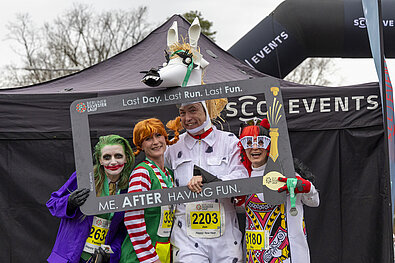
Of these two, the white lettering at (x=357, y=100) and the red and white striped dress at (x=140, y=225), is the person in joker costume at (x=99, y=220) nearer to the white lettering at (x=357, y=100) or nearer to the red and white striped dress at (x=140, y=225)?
the red and white striped dress at (x=140, y=225)

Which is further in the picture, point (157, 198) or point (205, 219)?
point (205, 219)

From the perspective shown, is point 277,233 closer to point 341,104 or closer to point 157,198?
point 157,198

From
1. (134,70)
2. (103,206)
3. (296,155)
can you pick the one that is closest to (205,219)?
(103,206)

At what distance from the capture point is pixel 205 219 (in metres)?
3.24

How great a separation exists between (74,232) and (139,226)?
457 mm

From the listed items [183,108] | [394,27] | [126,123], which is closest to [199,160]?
[183,108]

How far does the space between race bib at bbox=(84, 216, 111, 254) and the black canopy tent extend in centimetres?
176

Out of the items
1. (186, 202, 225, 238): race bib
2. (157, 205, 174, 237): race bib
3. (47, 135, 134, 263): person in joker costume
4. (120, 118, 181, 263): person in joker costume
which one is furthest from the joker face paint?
(186, 202, 225, 238): race bib

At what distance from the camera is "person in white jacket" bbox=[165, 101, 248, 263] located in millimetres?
3213

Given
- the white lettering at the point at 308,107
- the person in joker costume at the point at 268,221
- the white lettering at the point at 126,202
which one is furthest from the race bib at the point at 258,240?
the white lettering at the point at 308,107

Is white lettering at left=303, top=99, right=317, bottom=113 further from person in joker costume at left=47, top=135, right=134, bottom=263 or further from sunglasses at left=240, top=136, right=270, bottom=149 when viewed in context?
person in joker costume at left=47, top=135, right=134, bottom=263

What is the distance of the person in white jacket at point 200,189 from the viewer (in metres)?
3.21

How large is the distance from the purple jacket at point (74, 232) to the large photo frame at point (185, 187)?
215mm

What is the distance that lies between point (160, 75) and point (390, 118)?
236cm
